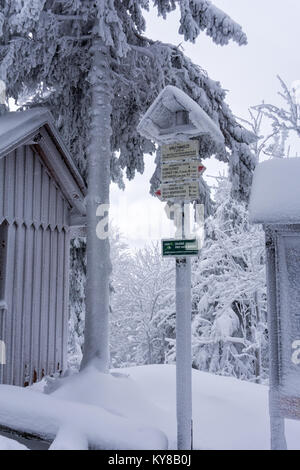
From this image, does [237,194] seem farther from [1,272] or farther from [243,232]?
[243,232]

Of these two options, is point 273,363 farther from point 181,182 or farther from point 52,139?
point 52,139

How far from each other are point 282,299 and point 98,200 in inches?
160

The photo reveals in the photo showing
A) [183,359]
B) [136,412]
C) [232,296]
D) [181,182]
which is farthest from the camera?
[232,296]

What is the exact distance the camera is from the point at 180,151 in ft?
15.0

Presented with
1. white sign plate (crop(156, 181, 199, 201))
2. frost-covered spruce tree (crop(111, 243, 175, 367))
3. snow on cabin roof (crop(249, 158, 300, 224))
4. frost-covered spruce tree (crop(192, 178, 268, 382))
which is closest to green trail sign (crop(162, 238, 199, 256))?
white sign plate (crop(156, 181, 199, 201))

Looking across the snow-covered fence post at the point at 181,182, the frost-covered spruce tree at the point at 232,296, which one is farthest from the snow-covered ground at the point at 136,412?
the frost-covered spruce tree at the point at 232,296

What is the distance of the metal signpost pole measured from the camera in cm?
416

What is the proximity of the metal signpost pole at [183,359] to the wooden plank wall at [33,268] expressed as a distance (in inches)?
126

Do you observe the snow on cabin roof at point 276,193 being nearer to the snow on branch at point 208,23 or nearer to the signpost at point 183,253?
the signpost at point 183,253

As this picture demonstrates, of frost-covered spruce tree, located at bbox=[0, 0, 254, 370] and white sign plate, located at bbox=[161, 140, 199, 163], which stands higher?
frost-covered spruce tree, located at bbox=[0, 0, 254, 370]

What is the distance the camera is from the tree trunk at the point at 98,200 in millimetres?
6918

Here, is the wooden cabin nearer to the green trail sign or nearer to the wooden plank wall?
the wooden plank wall

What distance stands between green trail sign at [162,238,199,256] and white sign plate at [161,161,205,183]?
702 mm

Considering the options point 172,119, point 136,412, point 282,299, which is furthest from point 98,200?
point 282,299
